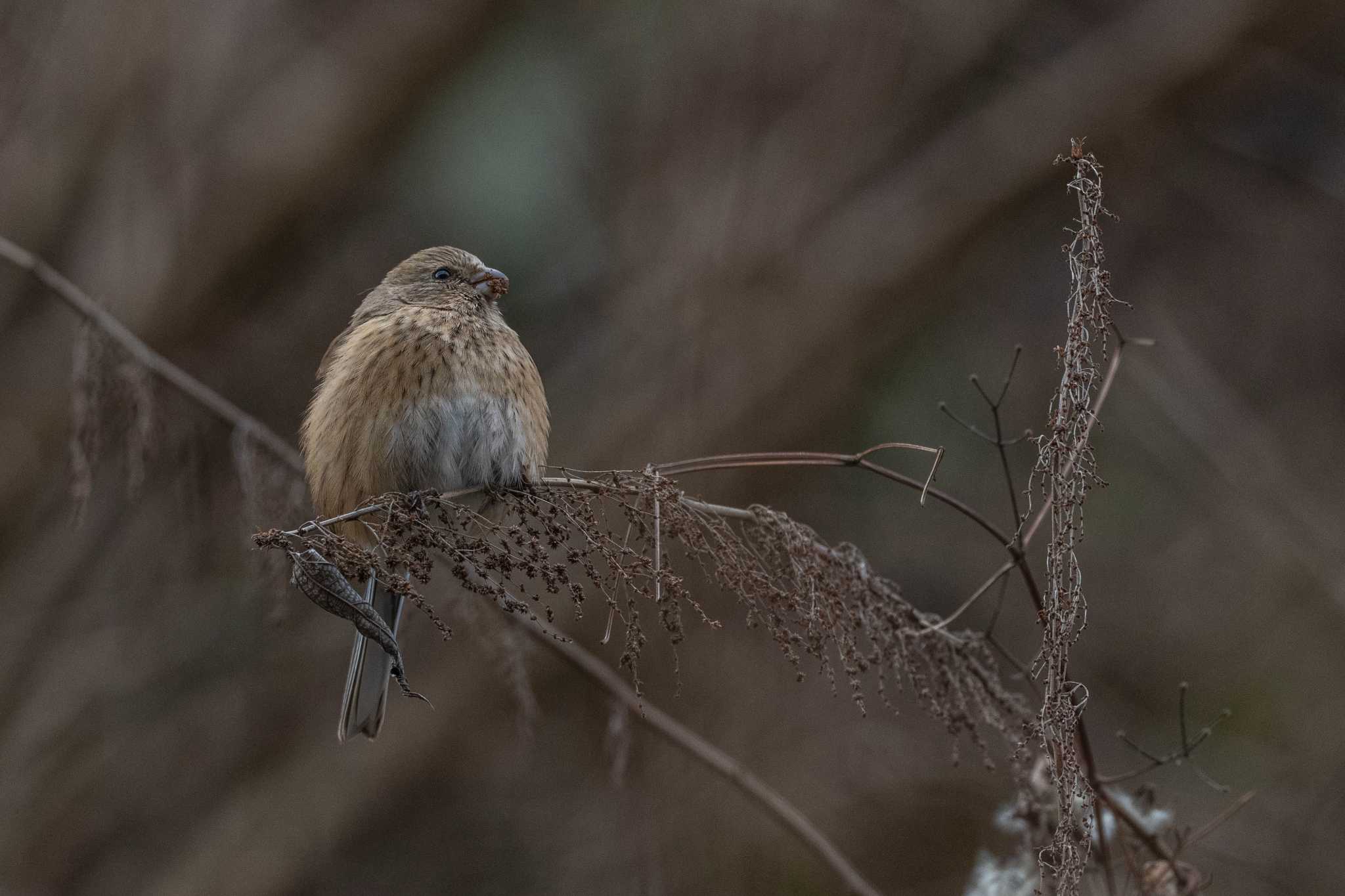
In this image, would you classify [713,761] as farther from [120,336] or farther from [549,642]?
[120,336]

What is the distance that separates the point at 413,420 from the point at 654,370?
2.82 metres

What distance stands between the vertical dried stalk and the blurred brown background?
10.6 feet

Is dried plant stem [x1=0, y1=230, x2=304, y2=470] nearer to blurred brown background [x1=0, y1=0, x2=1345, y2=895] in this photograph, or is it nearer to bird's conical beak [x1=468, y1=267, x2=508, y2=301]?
bird's conical beak [x1=468, y1=267, x2=508, y2=301]

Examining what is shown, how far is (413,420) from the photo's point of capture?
362cm

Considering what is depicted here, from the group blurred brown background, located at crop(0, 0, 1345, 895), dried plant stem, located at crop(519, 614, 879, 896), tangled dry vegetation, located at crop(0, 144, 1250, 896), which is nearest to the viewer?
tangled dry vegetation, located at crop(0, 144, 1250, 896)

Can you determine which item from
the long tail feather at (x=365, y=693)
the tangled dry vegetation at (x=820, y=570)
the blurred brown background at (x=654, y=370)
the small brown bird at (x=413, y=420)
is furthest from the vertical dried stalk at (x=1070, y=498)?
the blurred brown background at (x=654, y=370)

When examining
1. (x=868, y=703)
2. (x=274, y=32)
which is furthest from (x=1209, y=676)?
(x=274, y=32)

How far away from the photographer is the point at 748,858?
22.6 feet

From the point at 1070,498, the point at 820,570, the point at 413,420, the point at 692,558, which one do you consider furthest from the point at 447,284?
the point at 1070,498

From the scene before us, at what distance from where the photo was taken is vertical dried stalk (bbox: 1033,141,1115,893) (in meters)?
1.92

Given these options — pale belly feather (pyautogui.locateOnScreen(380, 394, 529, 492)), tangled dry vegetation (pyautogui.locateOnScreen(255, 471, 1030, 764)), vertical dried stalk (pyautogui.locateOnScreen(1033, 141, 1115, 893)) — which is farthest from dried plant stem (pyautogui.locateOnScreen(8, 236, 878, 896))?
vertical dried stalk (pyautogui.locateOnScreen(1033, 141, 1115, 893))

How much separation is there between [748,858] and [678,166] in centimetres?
357

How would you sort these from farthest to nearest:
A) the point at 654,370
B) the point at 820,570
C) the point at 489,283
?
1. the point at 654,370
2. the point at 489,283
3. the point at 820,570

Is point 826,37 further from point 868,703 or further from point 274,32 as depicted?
point 868,703
